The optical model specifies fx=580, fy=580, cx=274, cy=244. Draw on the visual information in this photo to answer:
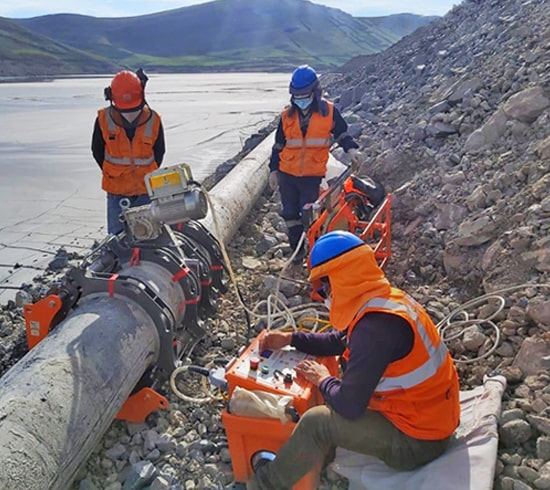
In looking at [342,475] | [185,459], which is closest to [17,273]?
[185,459]

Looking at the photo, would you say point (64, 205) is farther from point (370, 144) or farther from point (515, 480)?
point (515, 480)

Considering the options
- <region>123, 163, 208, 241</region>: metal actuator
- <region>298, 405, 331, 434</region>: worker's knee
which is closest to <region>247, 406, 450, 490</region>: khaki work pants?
<region>298, 405, 331, 434</region>: worker's knee

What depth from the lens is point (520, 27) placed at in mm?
7422

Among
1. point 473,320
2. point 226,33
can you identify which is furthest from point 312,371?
point 226,33

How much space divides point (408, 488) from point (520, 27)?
22.4 ft

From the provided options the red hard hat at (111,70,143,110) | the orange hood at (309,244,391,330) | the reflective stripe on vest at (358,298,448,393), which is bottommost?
the reflective stripe on vest at (358,298,448,393)

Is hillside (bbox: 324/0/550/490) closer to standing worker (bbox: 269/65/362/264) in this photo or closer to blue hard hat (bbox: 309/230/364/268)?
standing worker (bbox: 269/65/362/264)

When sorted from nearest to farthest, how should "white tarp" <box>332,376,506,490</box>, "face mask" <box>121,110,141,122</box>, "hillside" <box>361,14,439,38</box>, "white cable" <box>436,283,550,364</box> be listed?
"white tarp" <box>332,376,506,490</box>
"white cable" <box>436,283,550,364</box>
"face mask" <box>121,110,141,122</box>
"hillside" <box>361,14,439,38</box>

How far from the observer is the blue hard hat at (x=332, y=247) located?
228 centimetres

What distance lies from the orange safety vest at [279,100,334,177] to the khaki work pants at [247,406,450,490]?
282 cm

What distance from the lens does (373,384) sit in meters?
2.22

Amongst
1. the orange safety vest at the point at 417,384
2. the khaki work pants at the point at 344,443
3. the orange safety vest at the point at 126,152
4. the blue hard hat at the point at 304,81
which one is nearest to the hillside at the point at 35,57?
the orange safety vest at the point at 126,152

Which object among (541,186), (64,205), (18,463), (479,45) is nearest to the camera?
(18,463)

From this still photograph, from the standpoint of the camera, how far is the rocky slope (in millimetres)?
2822
